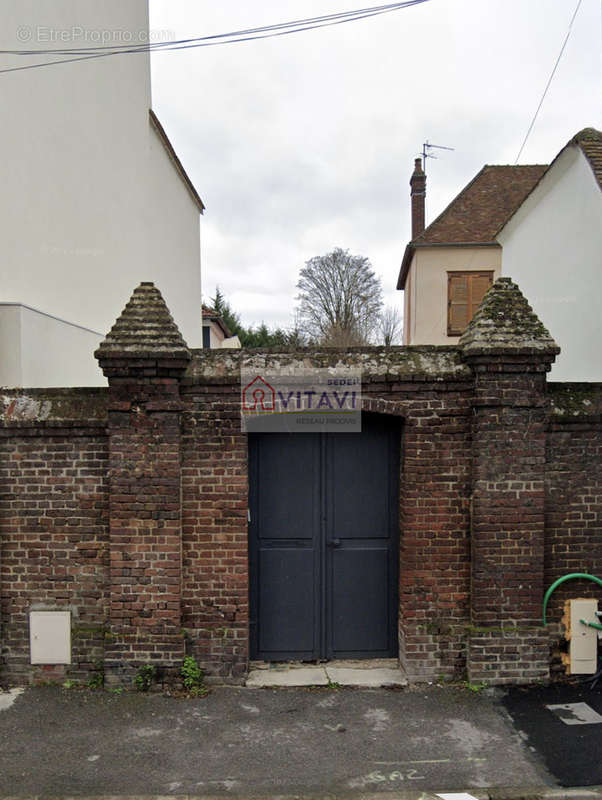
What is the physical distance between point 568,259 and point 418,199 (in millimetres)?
13700

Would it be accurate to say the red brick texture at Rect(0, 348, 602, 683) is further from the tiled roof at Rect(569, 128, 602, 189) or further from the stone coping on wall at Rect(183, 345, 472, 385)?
the tiled roof at Rect(569, 128, 602, 189)

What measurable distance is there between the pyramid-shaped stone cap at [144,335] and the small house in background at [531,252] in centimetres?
678

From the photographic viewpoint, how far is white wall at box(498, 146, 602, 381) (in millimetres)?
9062

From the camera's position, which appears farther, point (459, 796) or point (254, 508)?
point (254, 508)

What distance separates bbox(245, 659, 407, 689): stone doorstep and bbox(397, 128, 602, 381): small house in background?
242 inches

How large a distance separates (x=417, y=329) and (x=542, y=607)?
16082mm

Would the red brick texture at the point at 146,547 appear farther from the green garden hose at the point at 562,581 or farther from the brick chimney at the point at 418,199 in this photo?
the brick chimney at the point at 418,199

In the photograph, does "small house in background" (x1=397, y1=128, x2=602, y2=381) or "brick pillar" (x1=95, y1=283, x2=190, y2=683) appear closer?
"brick pillar" (x1=95, y1=283, x2=190, y2=683)

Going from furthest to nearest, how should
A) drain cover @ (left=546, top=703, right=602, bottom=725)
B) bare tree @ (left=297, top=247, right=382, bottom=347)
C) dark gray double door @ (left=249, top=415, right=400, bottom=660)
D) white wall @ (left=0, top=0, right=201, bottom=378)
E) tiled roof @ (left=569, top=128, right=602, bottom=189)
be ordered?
1. bare tree @ (left=297, top=247, right=382, bottom=347)
2. tiled roof @ (left=569, top=128, right=602, bottom=189)
3. white wall @ (left=0, top=0, right=201, bottom=378)
4. dark gray double door @ (left=249, top=415, right=400, bottom=660)
5. drain cover @ (left=546, top=703, right=602, bottom=725)

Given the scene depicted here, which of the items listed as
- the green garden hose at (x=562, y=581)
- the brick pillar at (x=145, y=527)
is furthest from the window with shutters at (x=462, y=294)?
the brick pillar at (x=145, y=527)

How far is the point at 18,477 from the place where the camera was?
17.3 ft

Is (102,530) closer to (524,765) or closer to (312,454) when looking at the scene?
(312,454)

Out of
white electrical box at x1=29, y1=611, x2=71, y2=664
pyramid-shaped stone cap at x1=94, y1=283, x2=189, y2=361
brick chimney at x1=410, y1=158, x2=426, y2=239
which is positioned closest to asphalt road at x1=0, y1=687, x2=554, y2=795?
white electrical box at x1=29, y1=611, x2=71, y2=664

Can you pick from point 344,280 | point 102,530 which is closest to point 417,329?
point 102,530
